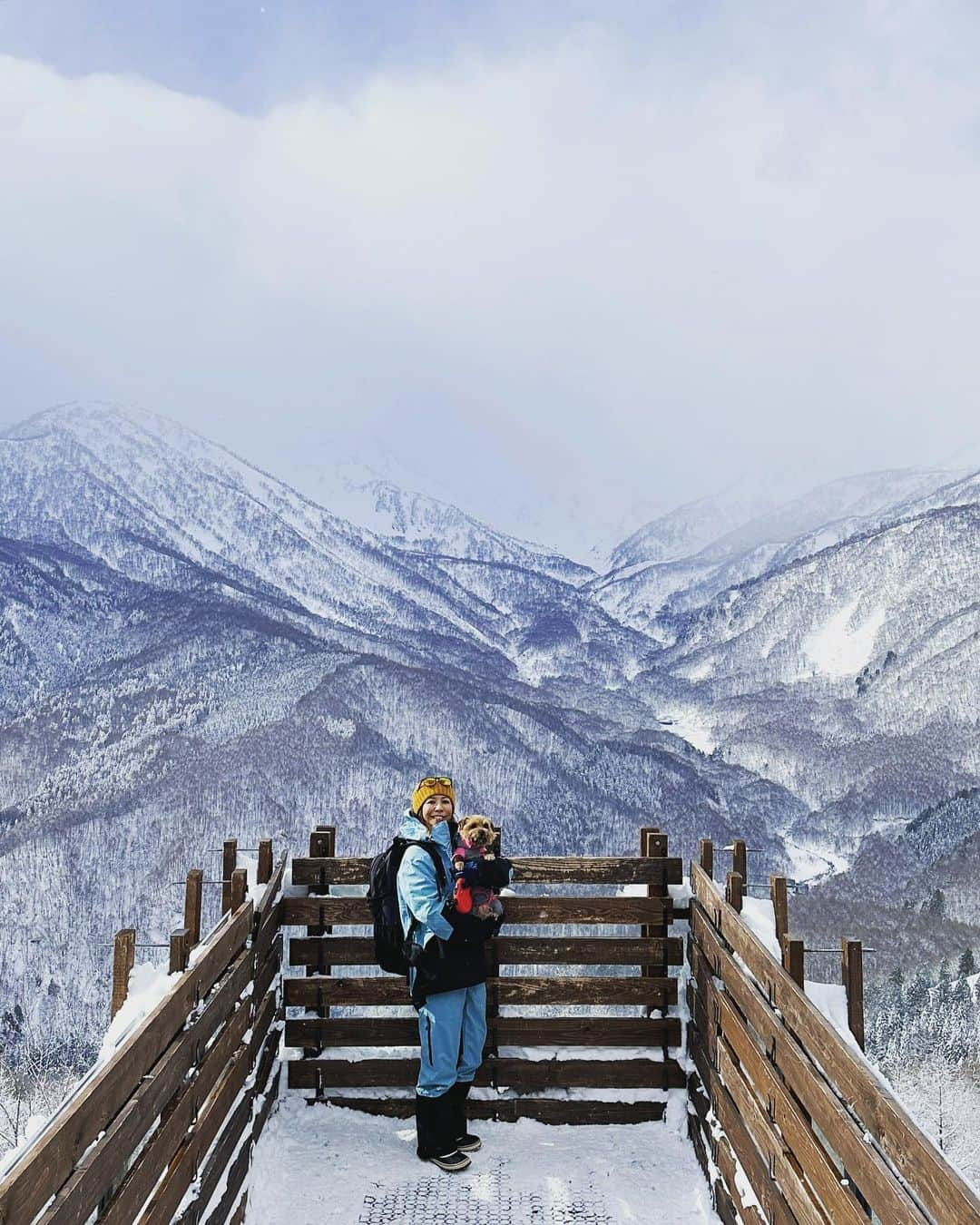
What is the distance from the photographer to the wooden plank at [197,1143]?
3215 millimetres

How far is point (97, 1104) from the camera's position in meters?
2.71

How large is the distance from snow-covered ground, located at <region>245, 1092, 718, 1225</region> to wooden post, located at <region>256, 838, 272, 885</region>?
4.11 ft

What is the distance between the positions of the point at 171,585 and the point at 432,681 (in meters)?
81.7

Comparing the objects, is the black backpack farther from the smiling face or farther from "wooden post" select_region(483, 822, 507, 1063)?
"wooden post" select_region(483, 822, 507, 1063)

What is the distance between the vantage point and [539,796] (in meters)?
109

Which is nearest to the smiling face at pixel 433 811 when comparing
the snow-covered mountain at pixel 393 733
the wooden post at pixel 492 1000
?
the wooden post at pixel 492 1000

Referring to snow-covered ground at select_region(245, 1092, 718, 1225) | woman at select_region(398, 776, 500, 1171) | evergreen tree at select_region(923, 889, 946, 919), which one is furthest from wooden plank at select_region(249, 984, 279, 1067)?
evergreen tree at select_region(923, 889, 946, 919)

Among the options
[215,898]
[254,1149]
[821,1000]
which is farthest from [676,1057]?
[215,898]

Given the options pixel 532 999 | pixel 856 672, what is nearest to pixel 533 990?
pixel 532 999

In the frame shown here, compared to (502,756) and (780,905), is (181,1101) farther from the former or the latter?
(502,756)

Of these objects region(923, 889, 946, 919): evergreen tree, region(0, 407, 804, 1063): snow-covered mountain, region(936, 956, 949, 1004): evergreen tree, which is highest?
region(0, 407, 804, 1063): snow-covered mountain

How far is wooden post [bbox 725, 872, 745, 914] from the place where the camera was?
477cm

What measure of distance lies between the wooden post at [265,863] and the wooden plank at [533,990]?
66 centimetres

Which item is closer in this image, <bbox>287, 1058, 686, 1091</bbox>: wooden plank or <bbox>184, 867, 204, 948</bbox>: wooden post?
<bbox>184, 867, 204, 948</bbox>: wooden post
